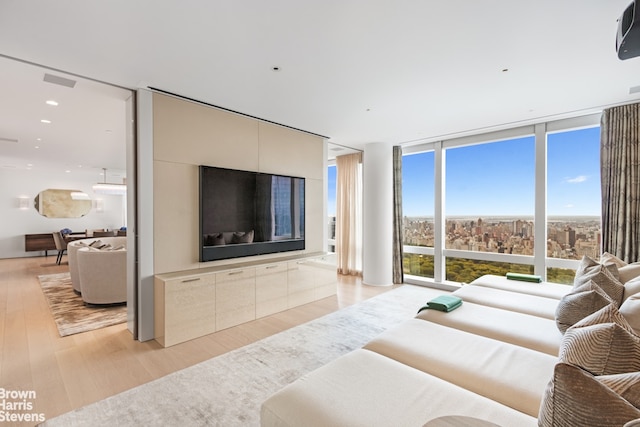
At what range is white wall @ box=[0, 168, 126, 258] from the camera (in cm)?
857

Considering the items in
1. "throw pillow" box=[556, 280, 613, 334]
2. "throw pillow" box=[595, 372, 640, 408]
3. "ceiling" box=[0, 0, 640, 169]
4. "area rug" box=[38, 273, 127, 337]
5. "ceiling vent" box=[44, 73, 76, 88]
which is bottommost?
"area rug" box=[38, 273, 127, 337]

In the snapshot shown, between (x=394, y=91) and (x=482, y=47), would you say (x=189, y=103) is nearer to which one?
(x=394, y=91)

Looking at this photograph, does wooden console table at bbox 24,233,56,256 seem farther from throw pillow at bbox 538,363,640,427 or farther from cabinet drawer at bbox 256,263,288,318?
throw pillow at bbox 538,363,640,427

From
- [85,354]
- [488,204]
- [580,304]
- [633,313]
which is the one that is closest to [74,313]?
[85,354]

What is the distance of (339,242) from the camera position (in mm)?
6703

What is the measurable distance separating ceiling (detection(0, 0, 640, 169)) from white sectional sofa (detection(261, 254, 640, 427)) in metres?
1.91

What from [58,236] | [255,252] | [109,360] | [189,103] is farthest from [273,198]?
[58,236]

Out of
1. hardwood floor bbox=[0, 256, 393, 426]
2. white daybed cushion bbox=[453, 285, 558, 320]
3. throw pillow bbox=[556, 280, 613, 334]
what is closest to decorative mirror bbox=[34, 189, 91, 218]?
hardwood floor bbox=[0, 256, 393, 426]

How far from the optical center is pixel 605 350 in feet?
3.57

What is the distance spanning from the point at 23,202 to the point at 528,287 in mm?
12705

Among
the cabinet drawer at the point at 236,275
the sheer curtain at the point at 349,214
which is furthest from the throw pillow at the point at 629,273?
the sheer curtain at the point at 349,214

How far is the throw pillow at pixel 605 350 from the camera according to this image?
40.8 inches

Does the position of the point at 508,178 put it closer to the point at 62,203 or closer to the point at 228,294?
the point at 228,294

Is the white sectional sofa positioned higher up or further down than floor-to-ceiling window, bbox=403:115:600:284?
further down
